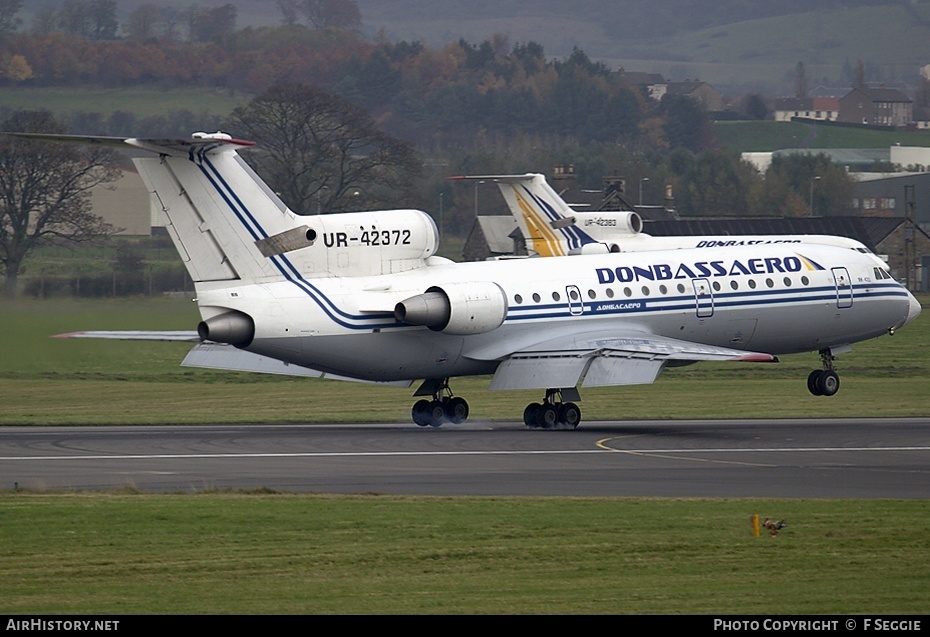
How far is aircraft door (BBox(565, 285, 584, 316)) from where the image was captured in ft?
128

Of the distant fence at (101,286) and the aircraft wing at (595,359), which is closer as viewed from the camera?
the aircraft wing at (595,359)

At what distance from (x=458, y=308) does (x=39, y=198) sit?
44.9m

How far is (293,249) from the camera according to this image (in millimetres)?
35719

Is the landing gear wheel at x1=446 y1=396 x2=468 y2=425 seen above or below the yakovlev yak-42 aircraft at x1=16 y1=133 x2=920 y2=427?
below

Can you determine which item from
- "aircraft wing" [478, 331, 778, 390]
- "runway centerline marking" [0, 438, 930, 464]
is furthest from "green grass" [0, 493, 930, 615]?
"aircraft wing" [478, 331, 778, 390]

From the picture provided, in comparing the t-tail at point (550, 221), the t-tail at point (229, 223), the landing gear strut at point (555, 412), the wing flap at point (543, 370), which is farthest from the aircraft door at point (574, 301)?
the t-tail at point (550, 221)

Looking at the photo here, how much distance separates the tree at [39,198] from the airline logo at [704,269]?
137ft

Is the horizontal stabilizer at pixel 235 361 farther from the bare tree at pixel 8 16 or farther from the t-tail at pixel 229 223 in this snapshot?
the bare tree at pixel 8 16

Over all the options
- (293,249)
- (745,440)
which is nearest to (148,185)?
(293,249)

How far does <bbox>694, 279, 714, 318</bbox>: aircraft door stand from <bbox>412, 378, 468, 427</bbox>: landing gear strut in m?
6.77

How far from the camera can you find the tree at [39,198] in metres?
74.8

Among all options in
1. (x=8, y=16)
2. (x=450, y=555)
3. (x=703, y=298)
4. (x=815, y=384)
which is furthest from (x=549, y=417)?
(x=8, y=16)

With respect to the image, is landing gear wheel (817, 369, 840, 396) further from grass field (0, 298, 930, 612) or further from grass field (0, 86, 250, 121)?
grass field (0, 86, 250, 121)
